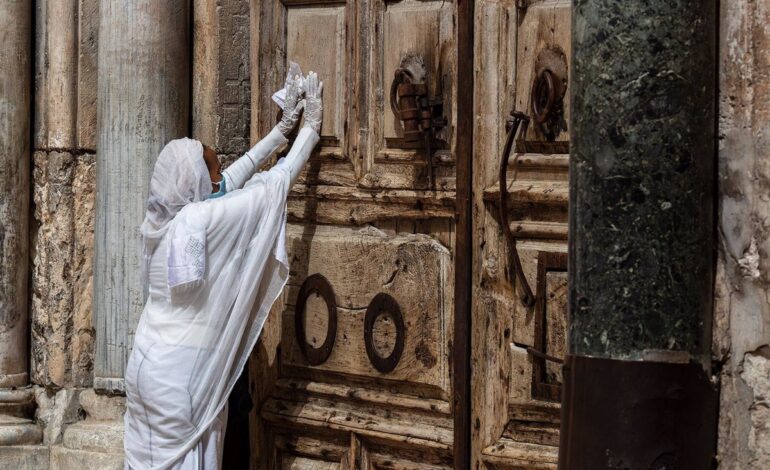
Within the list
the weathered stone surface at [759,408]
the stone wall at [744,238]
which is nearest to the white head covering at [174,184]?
the stone wall at [744,238]

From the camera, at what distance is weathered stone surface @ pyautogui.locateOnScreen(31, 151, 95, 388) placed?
4.61 meters

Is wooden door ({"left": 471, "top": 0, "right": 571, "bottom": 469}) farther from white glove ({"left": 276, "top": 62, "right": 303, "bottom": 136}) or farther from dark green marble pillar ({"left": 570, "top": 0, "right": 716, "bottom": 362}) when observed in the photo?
dark green marble pillar ({"left": 570, "top": 0, "right": 716, "bottom": 362})

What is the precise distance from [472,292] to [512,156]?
42 centimetres

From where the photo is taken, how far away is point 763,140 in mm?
2773

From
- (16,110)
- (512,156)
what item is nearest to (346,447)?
(512,156)

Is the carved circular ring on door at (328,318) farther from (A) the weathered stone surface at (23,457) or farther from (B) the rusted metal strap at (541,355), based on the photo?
(A) the weathered stone surface at (23,457)

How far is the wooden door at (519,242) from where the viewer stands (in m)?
3.65

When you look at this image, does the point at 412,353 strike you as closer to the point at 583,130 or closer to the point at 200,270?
the point at 200,270

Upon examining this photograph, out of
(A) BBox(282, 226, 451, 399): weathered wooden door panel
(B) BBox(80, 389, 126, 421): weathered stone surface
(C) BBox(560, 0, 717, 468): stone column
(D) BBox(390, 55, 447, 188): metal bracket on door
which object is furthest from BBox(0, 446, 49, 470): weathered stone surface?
(C) BBox(560, 0, 717, 468): stone column

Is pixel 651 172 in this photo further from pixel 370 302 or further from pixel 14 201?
pixel 14 201

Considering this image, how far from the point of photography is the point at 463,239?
3846mm

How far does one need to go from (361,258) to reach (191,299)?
0.57m

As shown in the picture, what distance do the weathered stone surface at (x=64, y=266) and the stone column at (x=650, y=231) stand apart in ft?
7.58

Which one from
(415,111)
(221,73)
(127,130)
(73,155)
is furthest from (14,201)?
(415,111)
